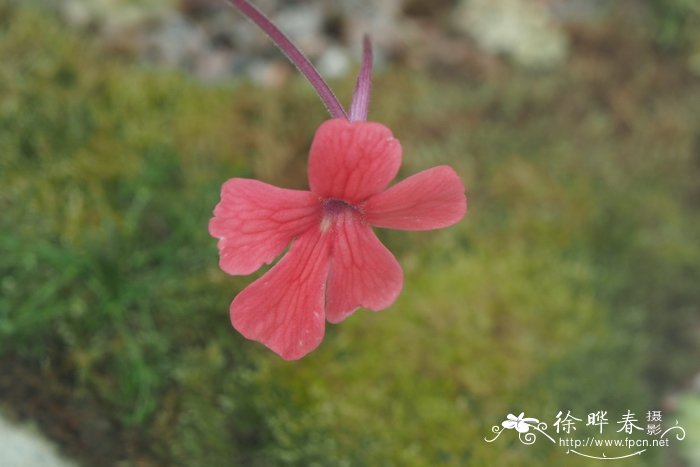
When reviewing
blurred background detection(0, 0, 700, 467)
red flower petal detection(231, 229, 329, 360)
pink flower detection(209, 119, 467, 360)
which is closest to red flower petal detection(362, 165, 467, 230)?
pink flower detection(209, 119, 467, 360)

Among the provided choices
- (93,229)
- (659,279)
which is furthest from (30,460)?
(659,279)

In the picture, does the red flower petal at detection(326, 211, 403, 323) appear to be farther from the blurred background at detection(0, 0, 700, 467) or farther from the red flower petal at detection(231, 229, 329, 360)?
the blurred background at detection(0, 0, 700, 467)

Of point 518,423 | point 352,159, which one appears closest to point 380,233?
point 518,423

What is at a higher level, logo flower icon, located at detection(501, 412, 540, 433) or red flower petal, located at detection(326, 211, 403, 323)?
logo flower icon, located at detection(501, 412, 540, 433)

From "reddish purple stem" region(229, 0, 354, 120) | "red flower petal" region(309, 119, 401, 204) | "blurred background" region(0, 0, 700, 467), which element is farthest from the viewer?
"blurred background" region(0, 0, 700, 467)

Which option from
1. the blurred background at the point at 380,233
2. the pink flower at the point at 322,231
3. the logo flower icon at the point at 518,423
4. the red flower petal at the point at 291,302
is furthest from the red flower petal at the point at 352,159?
the logo flower icon at the point at 518,423

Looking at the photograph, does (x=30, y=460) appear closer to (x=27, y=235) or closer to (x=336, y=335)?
(x=27, y=235)

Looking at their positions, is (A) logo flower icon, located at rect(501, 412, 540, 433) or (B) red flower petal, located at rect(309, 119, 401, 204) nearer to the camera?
(B) red flower petal, located at rect(309, 119, 401, 204)

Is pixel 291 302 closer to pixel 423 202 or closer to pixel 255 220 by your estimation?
pixel 255 220
